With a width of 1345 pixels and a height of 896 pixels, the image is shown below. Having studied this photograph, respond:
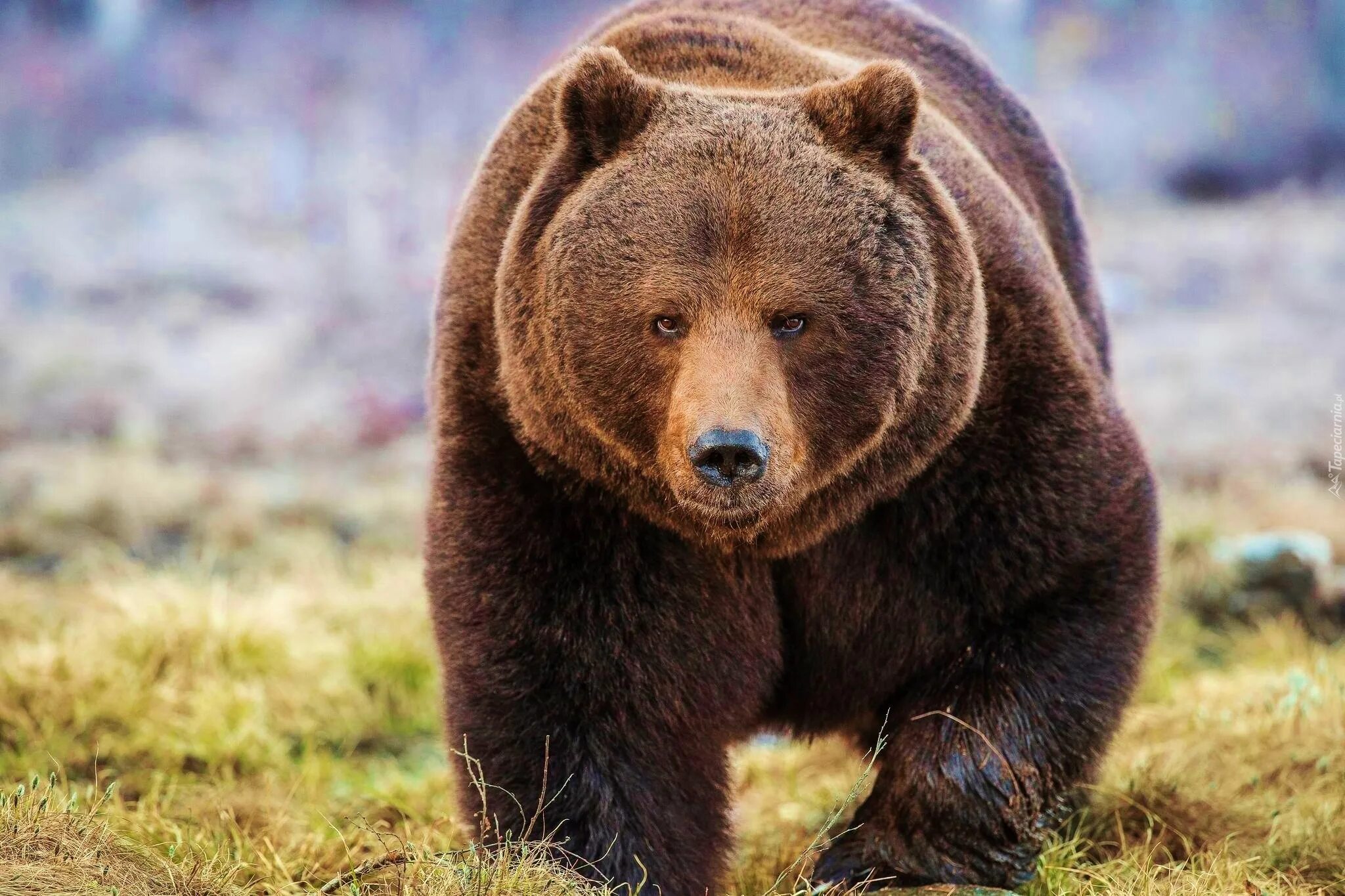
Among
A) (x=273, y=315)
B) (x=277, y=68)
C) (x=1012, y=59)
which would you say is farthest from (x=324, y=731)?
(x=1012, y=59)

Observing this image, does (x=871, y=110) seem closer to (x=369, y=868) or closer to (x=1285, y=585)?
(x=369, y=868)

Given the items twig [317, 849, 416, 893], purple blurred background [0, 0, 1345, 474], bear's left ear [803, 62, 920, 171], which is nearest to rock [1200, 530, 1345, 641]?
purple blurred background [0, 0, 1345, 474]

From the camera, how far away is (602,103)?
151 inches

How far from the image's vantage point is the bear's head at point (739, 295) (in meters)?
3.67

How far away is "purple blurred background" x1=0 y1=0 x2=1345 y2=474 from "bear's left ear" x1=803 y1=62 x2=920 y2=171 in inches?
417

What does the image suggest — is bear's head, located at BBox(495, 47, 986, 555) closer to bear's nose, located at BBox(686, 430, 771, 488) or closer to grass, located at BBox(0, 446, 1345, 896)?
bear's nose, located at BBox(686, 430, 771, 488)

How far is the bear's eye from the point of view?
12.2 ft

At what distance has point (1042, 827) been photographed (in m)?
4.46

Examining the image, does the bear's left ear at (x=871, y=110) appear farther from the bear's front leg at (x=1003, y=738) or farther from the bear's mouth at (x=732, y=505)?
the bear's front leg at (x=1003, y=738)

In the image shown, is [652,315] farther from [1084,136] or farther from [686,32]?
[1084,136]

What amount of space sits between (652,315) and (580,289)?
225mm

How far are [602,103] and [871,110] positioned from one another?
693mm

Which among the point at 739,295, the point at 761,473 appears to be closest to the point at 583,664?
the point at 761,473

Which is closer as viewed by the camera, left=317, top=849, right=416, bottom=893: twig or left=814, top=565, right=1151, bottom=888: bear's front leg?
left=317, top=849, right=416, bottom=893: twig
